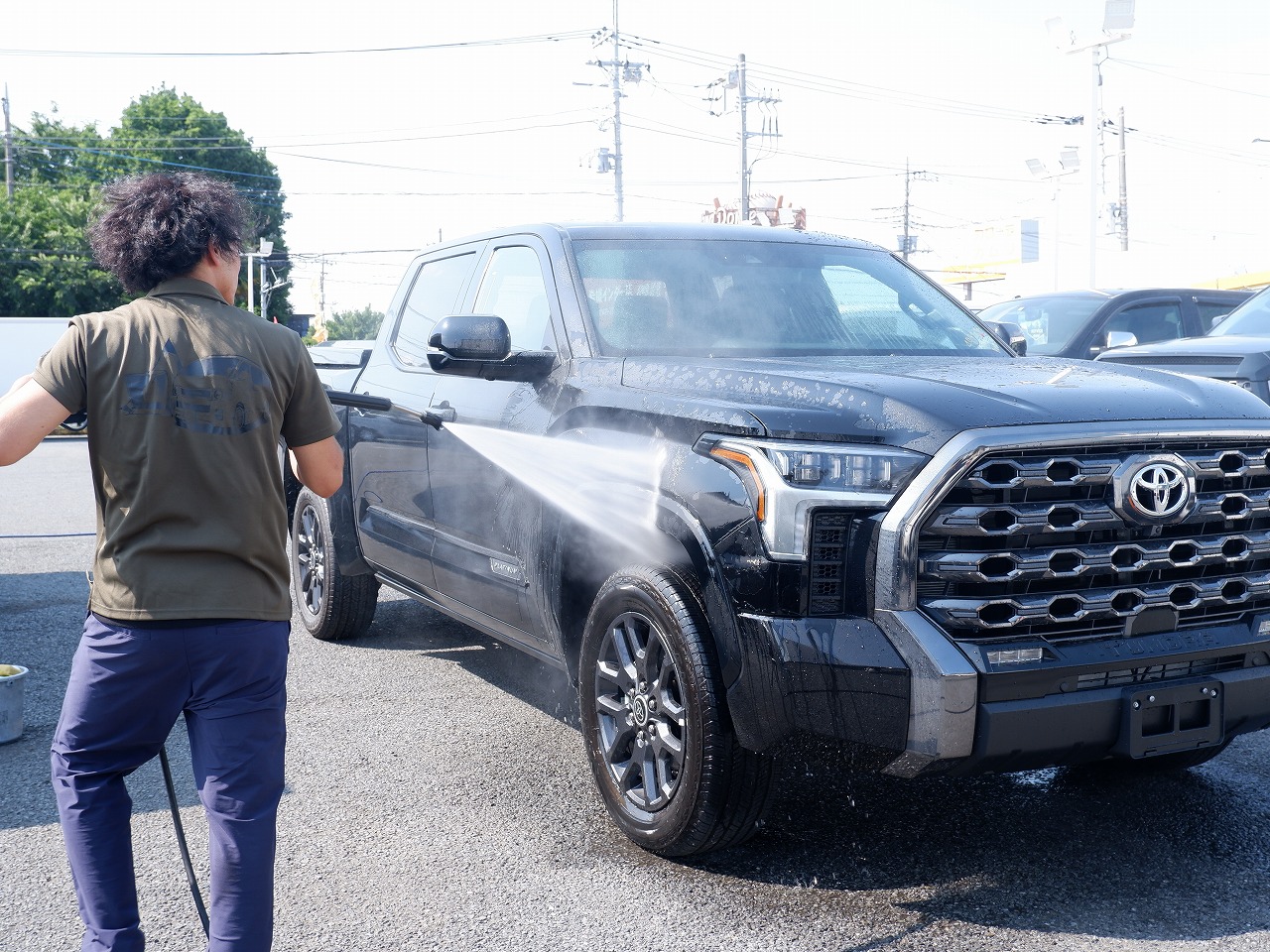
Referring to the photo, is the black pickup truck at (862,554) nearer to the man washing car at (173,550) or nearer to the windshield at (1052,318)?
the man washing car at (173,550)

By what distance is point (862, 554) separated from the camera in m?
3.16

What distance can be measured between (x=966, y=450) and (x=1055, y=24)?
21.7 metres

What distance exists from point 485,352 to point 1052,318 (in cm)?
725

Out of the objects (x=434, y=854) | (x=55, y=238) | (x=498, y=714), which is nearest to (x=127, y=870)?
(x=434, y=854)

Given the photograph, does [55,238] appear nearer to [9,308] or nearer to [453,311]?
[9,308]

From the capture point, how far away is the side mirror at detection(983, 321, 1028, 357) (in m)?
5.02

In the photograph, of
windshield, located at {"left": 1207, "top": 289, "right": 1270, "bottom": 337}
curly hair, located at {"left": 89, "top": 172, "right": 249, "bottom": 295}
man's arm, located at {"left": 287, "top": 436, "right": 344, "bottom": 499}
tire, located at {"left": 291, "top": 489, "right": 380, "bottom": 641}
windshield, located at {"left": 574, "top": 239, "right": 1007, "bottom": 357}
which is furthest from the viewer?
windshield, located at {"left": 1207, "top": 289, "right": 1270, "bottom": 337}

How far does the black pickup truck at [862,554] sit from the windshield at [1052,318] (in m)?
6.02

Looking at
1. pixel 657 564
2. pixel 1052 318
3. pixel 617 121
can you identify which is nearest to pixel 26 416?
pixel 657 564

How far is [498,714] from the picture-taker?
5.30 m

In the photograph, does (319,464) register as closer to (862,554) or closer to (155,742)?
(155,742)

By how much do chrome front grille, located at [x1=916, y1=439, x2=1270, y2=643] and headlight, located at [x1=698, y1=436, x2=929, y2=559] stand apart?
5.7 inches

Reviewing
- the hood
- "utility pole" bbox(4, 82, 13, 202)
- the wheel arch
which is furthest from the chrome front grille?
"utility pole" bbox(4, 82, 13, 202)

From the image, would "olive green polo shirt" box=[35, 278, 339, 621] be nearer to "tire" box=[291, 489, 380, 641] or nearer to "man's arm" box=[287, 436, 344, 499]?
"man's arm" box=[287, 436, 344, 499]
